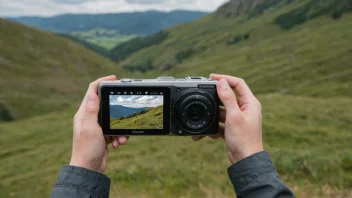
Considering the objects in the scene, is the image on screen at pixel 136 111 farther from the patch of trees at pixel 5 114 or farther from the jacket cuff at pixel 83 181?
the patch of trees at pixel 5 114

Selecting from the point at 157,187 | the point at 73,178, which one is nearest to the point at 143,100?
the point at 73,178

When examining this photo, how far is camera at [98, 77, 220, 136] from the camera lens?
16.0 ft

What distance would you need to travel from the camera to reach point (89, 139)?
4324mm

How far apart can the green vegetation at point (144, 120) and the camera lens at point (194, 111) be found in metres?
0.28

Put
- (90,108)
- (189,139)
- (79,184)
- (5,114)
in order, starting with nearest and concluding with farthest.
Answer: (79,184), (90,108), (189,139), (5,114)

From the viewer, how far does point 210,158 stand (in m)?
14.5

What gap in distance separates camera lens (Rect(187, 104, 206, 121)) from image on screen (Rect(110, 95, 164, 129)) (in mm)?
458

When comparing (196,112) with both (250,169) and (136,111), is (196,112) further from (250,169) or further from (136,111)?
(250,169)

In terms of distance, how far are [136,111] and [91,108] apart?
73 centimetres

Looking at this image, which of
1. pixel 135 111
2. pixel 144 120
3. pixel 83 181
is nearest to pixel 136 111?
pixel 135 111

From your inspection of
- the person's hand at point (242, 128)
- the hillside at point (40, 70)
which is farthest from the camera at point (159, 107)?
the hillside at point (40, 70)

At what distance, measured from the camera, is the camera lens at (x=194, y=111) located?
190 inches

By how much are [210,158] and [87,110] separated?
10.6 meters

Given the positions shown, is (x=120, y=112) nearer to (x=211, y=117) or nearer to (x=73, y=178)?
(x=211, y=117)
